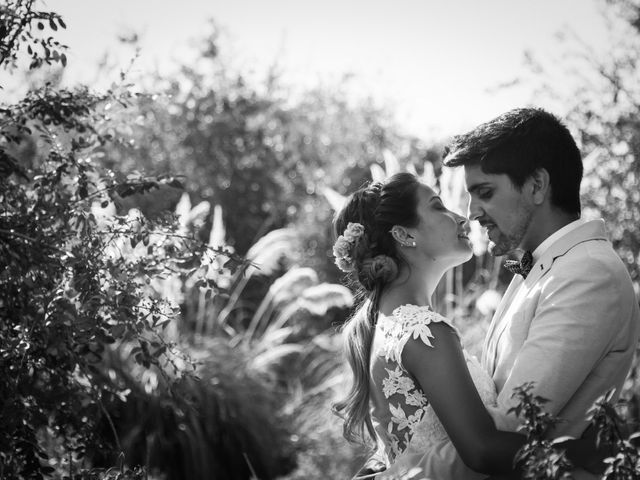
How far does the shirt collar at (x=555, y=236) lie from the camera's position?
2756 millimetres

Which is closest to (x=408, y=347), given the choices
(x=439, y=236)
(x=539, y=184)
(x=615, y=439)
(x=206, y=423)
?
(x=439, y=236)

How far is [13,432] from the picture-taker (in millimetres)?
2543

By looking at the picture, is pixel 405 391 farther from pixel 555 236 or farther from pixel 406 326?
pixel 555 236

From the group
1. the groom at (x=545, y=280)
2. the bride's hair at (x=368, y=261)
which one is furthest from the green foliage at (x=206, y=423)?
the groom at (x=545, y=280)

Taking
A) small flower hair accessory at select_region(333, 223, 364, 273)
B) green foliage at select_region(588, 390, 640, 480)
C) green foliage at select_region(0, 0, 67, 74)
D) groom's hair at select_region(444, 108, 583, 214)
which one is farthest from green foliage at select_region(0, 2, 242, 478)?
green foliage at select_region(588, 390, 640, 480)

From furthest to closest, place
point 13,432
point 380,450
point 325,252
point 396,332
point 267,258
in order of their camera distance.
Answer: point 325,252 < point 267,258 < point 380,450 < point 396,332 < point 13,432

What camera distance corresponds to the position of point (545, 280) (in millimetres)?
2641

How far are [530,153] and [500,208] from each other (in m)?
0.23

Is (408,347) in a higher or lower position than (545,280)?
lower

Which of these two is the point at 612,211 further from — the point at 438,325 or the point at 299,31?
the point at 299,31

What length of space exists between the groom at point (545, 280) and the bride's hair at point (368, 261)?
289 mm

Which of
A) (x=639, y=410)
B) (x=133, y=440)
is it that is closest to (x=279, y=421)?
(x=133, y=440)

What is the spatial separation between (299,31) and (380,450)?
10846mm

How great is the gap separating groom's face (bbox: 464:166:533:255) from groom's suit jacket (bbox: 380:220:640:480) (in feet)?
0.57
